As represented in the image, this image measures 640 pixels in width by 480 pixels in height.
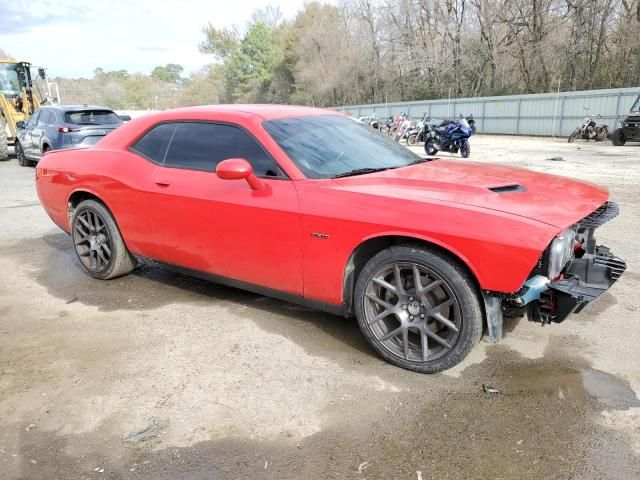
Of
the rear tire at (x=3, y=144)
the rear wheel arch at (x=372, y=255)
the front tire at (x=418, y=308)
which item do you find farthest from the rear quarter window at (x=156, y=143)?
the rear tire at (x=3, y=144)

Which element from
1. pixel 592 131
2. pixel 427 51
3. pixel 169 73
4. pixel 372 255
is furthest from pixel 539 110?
pixel 169 73

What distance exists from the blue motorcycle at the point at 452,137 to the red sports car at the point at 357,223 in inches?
427

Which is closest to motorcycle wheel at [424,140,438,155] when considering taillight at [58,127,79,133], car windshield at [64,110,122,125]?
car windshield at [64,110,122,125]

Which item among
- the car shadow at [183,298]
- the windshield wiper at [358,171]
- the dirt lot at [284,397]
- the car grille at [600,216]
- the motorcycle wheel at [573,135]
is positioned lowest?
the motorcycle wheel at [573,135]

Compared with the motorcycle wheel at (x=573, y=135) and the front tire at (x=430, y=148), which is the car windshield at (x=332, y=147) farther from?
the motorcycle wheel at (x=573, y=135)

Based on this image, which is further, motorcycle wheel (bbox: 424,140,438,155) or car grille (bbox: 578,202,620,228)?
motorcycle wheel (bbox: 424,140,438,155)

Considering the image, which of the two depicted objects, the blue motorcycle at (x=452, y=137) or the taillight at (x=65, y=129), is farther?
the blue motorcycle at (x=452, y=137)

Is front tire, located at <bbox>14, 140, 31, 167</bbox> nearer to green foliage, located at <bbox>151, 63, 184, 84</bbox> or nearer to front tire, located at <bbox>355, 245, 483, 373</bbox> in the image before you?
front tire, located at <bbox>355, 245, 483, 373</bbox>

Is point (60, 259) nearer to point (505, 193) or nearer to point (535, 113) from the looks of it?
point (505, 193)

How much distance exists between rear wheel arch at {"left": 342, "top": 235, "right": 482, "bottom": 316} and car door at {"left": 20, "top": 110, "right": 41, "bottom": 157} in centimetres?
1273

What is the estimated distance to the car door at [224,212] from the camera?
126 inches

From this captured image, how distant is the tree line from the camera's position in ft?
93.7

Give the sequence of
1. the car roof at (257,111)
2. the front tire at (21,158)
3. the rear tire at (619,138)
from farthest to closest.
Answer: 1. the rear tire at (619,138)
2. the front tire at (21,158)
3. the car roof at (257,111)

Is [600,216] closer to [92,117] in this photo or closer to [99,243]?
[99,243]
